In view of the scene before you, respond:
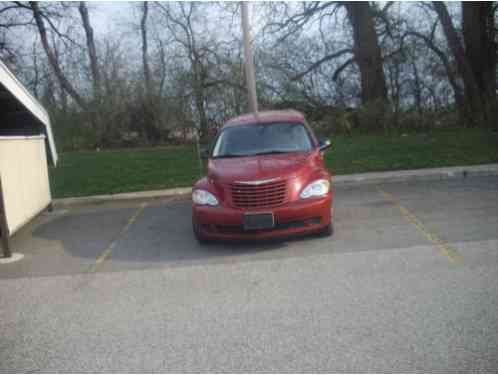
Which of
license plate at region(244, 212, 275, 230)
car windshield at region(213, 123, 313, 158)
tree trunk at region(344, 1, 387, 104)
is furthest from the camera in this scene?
tree trunk at region(344, 1, 387, 104)

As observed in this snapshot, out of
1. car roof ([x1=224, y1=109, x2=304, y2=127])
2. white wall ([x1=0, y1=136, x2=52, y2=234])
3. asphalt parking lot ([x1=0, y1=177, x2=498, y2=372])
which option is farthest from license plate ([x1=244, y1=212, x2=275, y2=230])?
white wall ([x1=0, y1=136, x2=52, y2=234])

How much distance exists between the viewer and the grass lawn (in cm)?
1166

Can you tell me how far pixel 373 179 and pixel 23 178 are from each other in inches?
270

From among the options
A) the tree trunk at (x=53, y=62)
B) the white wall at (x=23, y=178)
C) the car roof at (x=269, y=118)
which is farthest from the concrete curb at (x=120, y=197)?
the tree trunk at (x=53, y=62)

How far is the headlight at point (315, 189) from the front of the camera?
634cm

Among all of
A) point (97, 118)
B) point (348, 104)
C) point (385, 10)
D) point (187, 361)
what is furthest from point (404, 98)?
point (187, 361)

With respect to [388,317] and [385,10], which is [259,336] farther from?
[385,10]

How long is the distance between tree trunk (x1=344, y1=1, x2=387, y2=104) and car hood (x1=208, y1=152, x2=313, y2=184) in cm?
1507

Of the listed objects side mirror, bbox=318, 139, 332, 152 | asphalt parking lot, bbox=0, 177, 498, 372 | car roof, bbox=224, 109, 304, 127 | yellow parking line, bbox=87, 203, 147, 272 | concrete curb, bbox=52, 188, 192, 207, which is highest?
car roof, bbox=224, 109, 304, 127

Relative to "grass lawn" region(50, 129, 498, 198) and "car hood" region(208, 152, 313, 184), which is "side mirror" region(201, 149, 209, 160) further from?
"grass lawn" region(50, 129, 498, 198)

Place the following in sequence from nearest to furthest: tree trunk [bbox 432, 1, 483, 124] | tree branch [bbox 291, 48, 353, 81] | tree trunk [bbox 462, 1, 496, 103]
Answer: tree trunk [bbox 432, 1, 483, 124], tree trunk [bbox 462, 1, 496, 103], tree branch [bbox 291, 48, 353, 81]

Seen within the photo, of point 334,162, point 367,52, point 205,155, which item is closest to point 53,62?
point 367,52

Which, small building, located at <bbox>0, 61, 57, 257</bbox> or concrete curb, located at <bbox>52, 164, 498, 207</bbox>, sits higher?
small building, located at <bbox>0, 61, 57, 257</bbox>

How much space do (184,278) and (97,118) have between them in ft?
62.5
